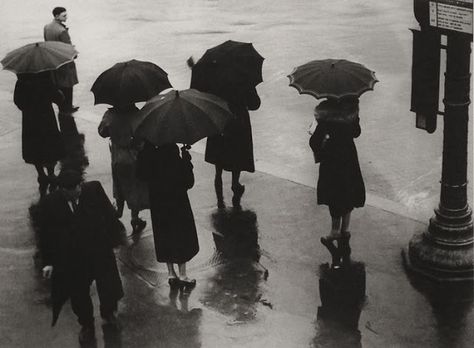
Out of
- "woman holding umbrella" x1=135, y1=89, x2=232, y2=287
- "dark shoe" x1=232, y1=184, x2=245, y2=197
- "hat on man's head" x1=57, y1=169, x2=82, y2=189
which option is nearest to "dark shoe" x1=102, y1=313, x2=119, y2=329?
"woman holding umbrella" x1=135, y1=89, x2=232, y2=287

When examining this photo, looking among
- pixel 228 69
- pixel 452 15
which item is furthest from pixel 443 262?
pixel 228 69

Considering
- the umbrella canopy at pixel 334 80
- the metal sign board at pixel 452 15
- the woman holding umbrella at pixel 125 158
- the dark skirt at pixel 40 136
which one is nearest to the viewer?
the metal sign board at pixel 452 15

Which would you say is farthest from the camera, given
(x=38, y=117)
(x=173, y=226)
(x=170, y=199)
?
(x=38, y=117)

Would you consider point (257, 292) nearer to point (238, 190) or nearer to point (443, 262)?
point (443, 262)

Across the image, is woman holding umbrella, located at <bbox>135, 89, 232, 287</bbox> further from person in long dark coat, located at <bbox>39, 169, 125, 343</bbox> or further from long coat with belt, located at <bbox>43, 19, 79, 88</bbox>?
long coat with belt, located at <bbox>43, 19, 79, 88</bbox>

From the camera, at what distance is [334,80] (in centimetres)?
768

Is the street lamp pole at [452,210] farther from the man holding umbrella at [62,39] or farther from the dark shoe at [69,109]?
the dark shoe at [69,109]

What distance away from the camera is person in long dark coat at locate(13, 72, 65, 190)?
9.91 metres

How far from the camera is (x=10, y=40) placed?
20234 millimetres

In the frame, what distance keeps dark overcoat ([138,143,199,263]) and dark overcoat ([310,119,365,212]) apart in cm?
135

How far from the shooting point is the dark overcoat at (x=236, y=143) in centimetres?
918

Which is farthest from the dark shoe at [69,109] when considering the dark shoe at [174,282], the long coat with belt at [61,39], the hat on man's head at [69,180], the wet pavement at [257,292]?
the hat on man's head at [69,180]

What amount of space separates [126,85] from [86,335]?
246cm

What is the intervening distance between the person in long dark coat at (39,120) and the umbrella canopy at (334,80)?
11.0ft
